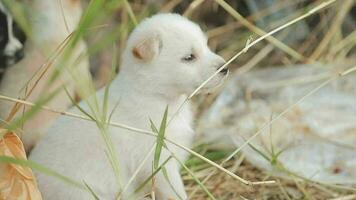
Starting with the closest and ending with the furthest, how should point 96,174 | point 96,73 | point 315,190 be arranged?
point 96,174, point 315,190, point 96,73

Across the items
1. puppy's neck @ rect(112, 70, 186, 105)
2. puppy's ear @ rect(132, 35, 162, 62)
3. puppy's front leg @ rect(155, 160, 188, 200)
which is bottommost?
puppy's front leg @ rect(155, 160, 188, 200)

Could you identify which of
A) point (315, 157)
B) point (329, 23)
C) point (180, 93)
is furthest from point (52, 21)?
point (329, 23)

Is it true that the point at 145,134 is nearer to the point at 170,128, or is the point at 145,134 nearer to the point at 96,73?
the point at 170,128

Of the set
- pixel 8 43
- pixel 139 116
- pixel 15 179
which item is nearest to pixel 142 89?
pixel 139 116

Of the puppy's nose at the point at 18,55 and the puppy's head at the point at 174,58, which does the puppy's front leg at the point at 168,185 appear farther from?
the puppy's nose at the point at 18,55

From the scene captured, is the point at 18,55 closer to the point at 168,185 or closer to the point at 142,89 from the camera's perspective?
the point at 142,89

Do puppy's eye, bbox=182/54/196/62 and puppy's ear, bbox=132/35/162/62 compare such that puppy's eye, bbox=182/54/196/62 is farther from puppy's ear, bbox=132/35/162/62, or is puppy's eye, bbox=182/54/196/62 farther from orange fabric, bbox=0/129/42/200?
orange fabric, bbox=0/129/42/200

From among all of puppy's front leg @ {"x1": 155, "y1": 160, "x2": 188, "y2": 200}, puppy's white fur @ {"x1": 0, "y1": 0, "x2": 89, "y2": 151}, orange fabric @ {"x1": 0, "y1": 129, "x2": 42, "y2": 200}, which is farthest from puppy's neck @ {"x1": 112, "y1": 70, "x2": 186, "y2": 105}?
puppy's white fur @ {"x1": 0, "y1": 0, "x2": 89, "y2": 151}
